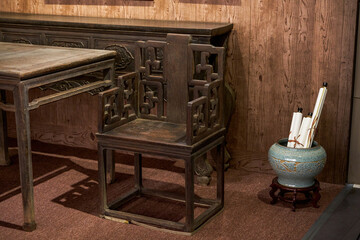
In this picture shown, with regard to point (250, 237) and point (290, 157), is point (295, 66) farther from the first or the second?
point (250, 237)

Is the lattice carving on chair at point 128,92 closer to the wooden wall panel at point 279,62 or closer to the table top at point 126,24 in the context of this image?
the table top at point 126,24

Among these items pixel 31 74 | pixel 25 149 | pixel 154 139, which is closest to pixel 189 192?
pixel 154 139

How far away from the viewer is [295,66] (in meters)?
3.81

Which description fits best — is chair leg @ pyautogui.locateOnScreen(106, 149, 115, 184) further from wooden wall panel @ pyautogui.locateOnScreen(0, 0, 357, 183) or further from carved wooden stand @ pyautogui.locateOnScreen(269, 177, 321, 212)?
carved wooden stand @ pyautogui.locateOnScreen(269, 177, 321, 212)

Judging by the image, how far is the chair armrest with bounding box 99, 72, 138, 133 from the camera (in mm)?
3201

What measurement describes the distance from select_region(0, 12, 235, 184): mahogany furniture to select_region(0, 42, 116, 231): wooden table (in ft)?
0.69

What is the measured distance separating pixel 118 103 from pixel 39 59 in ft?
1.64

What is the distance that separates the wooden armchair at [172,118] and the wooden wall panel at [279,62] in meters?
0.46

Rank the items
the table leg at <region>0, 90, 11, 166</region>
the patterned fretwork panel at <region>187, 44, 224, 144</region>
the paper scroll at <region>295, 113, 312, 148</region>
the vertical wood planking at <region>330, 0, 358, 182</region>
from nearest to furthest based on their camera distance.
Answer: the patterned fretwork panel at <region>187, 44, 224, 144</region>
the paper scroll at <region>295, 113, 312, 148</region>
the vertical wood planking at <region>330, 0, 358, 182</region>
the table leg at <region>0, 90, 11, 166</region>

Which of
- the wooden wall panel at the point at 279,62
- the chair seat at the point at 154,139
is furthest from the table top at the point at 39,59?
the wooden wall panel at the point at 279,62

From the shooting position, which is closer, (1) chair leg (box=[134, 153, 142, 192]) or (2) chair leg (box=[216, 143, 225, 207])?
(2) chair leg (box=[216, 143, 225, 207])

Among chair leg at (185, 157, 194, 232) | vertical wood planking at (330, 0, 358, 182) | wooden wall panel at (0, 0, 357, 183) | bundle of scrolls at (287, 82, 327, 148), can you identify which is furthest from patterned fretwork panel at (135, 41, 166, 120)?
vertical wood planking at (330, 0, 358, 182)

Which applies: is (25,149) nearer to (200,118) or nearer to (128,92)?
(128,92)

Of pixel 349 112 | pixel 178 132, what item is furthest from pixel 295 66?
pixel 178 132
